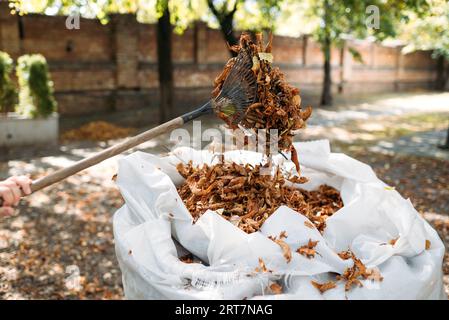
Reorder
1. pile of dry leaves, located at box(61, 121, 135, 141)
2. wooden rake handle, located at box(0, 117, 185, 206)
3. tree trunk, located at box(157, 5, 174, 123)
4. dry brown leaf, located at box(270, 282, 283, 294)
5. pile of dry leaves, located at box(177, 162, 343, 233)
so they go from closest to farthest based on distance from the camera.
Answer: dry brown leaf, located at box(270, 282, 283, 294) < wooden rake handle, located at box(0, 117, 185, 206) < pile of dry leaves, located at box(177, 162, 343, 233) < pile of dry leaves, located at box(61, 121, 135, 141) < tree trunk, located at box(157, 5, 174, 123)

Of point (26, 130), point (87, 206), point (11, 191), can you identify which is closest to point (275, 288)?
point (11, 191)

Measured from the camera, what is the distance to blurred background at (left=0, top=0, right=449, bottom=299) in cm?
447

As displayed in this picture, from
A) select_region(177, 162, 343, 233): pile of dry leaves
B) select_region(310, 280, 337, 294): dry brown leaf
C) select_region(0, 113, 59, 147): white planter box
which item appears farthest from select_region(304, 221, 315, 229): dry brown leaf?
select_region(0, 113, 59, 147): white planter box

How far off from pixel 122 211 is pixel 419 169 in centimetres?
620

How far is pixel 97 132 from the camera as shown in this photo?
1086cm

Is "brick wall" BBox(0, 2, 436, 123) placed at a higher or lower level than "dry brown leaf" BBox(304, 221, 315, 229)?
higher

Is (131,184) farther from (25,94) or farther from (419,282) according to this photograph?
(25,94)

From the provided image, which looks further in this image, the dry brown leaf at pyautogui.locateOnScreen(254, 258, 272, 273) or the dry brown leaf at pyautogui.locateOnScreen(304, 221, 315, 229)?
the dry brown leaf at pyautogui.locateOnScreen(304, 221, 315, 229)

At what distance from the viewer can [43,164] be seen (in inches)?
303

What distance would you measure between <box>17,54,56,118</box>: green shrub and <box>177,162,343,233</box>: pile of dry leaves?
7373 mm

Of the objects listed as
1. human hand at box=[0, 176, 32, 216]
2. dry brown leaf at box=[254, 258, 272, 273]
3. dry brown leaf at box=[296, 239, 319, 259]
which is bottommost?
dry brown leaf at box=[254, 258, 272, 273]

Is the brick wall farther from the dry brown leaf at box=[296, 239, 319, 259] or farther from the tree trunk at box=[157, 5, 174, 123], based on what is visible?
the dry brown leaf at box=[296, 239, 319, 259]

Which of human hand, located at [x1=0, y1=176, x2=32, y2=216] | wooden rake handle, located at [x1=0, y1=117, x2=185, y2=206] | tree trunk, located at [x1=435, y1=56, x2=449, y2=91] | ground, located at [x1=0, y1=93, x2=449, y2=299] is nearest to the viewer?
human hand, located at [x1=0, y1=176, x2=32, y2=216]
